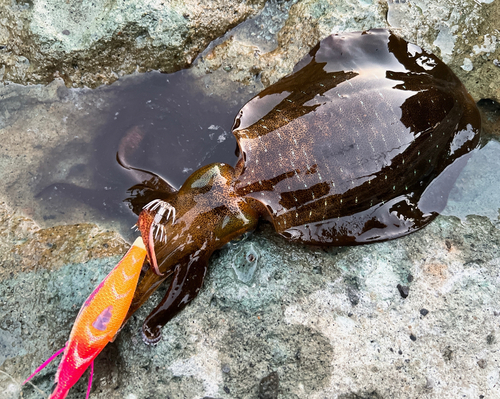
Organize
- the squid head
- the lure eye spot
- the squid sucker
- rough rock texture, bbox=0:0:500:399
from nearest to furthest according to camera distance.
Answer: the lure eye spot < rough rock texture, bbox=0:0:500:399 < the squid head < the squid sucker

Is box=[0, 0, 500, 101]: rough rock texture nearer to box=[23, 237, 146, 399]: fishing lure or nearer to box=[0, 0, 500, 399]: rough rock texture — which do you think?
box=[0, 0, 500, 399]: rough rock texture

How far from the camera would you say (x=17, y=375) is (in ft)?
9.21

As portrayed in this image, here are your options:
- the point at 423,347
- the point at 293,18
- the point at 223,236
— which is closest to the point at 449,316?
the point at 423,347

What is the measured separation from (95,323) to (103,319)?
0.19 ft

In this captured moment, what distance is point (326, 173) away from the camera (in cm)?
304

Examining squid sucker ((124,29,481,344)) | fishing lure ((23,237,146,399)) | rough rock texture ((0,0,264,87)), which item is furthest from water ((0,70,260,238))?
fishing lure ((23,237,146,399))

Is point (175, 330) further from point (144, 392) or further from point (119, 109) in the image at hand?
point (119, 109)

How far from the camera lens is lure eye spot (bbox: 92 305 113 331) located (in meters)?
2.59

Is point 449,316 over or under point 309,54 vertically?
under

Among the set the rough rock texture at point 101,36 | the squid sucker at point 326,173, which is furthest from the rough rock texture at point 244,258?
the squid sucker at point 326,173

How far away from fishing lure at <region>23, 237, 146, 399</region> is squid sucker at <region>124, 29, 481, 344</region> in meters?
0.25

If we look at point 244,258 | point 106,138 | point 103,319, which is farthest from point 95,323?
point 106,138

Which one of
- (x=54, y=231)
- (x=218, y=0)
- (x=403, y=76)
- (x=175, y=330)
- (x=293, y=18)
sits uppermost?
(x=218, y=0)

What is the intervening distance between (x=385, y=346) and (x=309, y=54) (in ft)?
8.40
